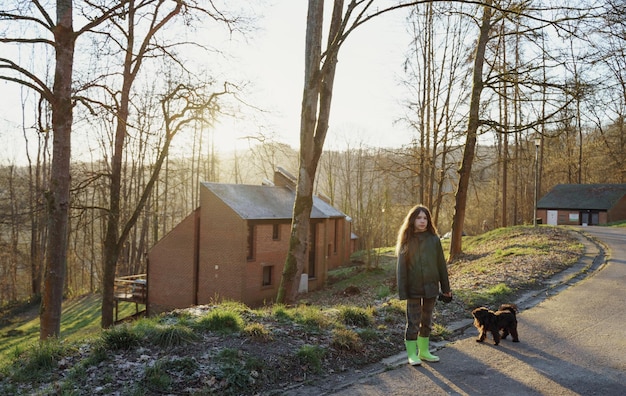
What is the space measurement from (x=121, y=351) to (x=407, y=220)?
3.53 meters

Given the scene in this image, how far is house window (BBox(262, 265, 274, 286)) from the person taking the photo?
2794cm

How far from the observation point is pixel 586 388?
15.9ft

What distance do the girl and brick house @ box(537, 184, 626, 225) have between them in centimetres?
3917

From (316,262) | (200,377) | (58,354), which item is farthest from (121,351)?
(316,262)

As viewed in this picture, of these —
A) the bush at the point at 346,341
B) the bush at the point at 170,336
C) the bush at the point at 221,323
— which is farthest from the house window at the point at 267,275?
the bush at the point at 170,336

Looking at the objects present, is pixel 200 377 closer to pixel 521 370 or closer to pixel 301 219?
pixel 521 370

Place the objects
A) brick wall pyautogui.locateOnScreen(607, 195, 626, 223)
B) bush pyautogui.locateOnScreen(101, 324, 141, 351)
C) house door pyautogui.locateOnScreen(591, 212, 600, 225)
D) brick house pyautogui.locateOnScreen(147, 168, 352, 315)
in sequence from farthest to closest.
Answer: house door pyautogui.locateOnScreen(591, 212, 600, 225) < brick wall pyautogui.locateOnScreen(607, 195, 626, 223) < brick house pyautogui.locateOnScreen(147, 168, 352, 315) < bush pyautogui.locateOnScreen(101, 324, 141, 351)

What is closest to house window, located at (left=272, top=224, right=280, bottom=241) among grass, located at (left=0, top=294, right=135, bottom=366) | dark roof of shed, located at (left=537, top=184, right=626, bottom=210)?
grass, located at (left=0, top=294, right=135, bottom=366)

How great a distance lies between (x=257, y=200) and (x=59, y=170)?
64.8ft

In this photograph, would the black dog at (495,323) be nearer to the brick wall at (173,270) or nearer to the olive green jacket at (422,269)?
the olive green jacket at (422,269)

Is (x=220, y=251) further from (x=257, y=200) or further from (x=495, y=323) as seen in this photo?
(x=495, y=323)

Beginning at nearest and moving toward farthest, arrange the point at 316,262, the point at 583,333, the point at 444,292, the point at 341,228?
the point at 444,292 → the point at 583,333 → the point at 316,262 → the point at 341,228

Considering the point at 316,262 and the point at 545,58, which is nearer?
the point at 545,58

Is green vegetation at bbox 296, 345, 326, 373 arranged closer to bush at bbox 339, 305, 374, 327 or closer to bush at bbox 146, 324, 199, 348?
bush at bbox 146, 324, 199, 348
